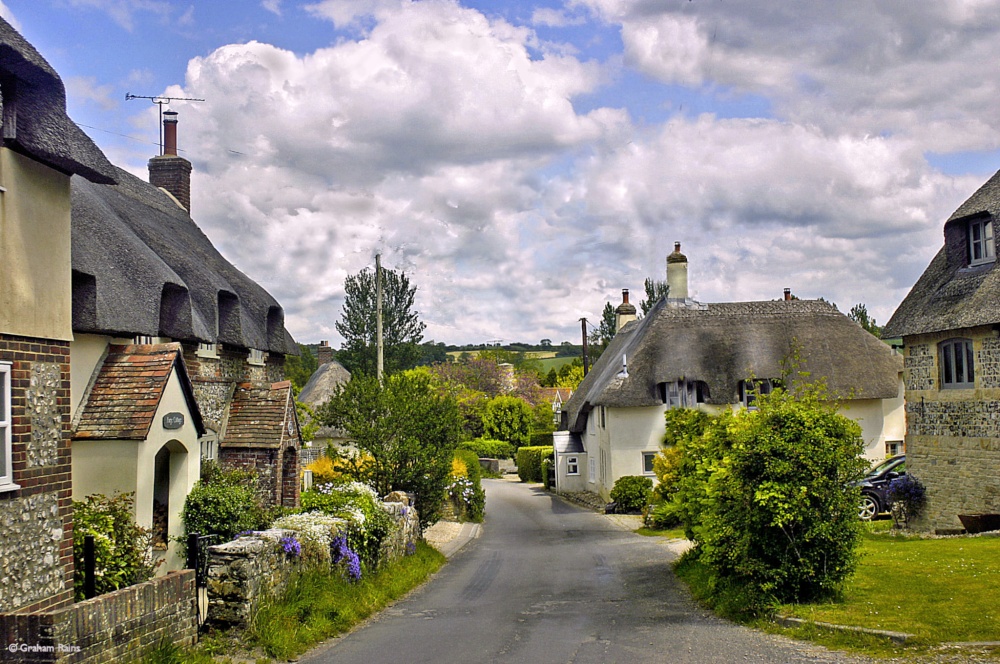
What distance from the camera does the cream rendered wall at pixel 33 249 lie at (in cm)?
941

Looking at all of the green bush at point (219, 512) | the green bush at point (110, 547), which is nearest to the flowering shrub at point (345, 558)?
the green bush at point (219, 512)

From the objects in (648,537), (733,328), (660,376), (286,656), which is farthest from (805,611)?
(733,328)

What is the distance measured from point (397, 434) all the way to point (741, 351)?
805 inches

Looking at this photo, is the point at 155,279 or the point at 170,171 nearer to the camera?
the point at 155,279

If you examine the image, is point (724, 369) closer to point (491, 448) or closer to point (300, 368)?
point (491, 448)

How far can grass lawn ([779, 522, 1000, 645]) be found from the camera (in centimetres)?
1006

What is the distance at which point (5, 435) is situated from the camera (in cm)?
912

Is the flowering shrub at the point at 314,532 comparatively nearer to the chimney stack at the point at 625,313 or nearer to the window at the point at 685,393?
the window at the point at 685,393

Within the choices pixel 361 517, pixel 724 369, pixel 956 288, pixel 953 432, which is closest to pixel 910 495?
pixel 953 432

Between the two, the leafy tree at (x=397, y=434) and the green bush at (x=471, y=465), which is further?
the green bush at (x=471, y=465)

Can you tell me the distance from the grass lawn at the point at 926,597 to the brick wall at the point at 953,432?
7279 mm

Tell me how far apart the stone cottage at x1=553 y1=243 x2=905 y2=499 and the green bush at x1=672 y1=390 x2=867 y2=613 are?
2419cm

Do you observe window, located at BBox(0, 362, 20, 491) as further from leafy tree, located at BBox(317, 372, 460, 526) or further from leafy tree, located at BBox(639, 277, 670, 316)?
leafy tree, located at BBox(639, 277, 670, 316)

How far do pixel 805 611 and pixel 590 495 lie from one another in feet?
105
